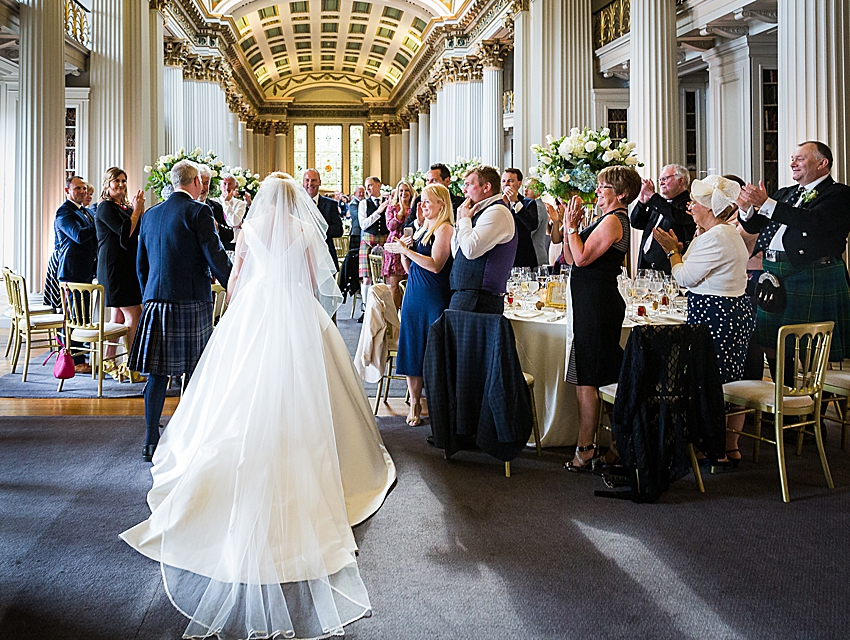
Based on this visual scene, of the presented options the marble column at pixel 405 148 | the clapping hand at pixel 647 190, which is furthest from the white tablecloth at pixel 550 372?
the marble column at pixel 405 148

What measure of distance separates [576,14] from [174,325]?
30.6ft

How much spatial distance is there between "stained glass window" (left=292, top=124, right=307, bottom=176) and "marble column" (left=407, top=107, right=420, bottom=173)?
5.82 m

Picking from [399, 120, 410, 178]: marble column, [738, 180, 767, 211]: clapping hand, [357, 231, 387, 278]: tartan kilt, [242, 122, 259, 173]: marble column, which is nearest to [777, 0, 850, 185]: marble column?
[738, 180, 767, 211]: clapping hand

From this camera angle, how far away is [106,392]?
249 inches

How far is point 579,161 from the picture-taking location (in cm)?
584

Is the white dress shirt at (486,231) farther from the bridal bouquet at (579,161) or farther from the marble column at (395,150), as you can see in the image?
the marble column at (395,150)

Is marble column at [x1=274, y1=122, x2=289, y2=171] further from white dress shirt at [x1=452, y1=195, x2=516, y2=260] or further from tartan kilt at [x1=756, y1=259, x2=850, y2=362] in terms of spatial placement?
tartan kilt at [x1=756, y1=259, x2=850, y2=362]

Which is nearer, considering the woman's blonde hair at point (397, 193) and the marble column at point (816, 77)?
the marble column at point (816, 77)

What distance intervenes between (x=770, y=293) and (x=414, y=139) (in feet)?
76.9

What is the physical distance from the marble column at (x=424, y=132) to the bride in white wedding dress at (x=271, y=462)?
20959mm

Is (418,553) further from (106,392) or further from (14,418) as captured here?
(106,392)

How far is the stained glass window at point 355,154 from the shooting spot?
3180 centimetres

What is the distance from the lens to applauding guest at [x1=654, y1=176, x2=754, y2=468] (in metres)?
4.11

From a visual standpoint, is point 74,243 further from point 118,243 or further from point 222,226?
point 222,226
